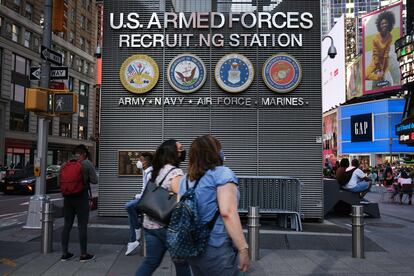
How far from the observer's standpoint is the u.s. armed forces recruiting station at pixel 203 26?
39.4 ft

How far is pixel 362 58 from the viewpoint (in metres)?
71.4

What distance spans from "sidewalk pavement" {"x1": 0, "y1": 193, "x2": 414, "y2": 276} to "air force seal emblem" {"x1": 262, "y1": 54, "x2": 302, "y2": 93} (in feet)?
11.5

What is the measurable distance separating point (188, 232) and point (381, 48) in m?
71.6

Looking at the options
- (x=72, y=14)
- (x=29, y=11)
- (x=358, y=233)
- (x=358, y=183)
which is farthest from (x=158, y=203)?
(x=72, y=14)

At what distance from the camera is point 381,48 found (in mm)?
68688

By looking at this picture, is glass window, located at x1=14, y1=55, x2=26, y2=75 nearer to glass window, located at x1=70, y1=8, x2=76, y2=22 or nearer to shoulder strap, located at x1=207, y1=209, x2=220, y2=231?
glass window, located at x1=70, y1=8, x2=76, y2=22

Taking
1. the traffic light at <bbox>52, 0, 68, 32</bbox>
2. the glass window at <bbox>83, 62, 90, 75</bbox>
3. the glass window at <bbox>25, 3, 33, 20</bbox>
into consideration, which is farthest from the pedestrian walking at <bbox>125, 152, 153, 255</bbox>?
the glass window at <bbox>83, 62, 90, 75</bbox>

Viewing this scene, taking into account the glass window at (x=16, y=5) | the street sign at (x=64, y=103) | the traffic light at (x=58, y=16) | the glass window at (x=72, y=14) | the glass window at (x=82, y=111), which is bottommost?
the street sign at (x=64, y=103)

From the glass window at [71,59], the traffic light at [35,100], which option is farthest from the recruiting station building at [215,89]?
the glass window at [71,59]

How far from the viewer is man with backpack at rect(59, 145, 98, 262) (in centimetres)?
704

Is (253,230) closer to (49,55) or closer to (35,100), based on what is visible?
(35,100)

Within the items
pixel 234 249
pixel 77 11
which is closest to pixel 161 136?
pixel 234 249

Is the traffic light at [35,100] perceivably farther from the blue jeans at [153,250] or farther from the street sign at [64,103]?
the blue jeans at [153,250]

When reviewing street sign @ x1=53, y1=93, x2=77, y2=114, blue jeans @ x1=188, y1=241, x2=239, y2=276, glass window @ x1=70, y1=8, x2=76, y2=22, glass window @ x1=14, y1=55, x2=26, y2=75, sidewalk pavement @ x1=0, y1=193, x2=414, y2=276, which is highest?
glass window @ x1=70, y1=8, x2=76, y2=22
